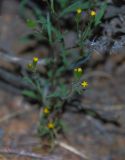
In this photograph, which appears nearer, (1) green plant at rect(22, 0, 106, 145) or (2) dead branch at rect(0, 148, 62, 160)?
(1) green plant at rect(22, 0, 106, 145)

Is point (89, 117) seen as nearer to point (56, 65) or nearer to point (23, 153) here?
point (56, 65)

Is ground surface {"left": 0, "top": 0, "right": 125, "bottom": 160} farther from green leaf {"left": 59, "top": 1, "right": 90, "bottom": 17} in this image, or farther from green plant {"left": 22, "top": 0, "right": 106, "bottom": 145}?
green leaf {"left": 59, "top": 1, "right": 90, "bottom": 17}

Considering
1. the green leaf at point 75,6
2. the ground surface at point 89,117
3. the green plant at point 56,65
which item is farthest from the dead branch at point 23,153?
the green leaf at point 75,6

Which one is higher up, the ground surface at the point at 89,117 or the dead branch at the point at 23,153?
the ground surface at the point at 89,117

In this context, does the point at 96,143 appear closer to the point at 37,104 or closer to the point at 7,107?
the point at 37,104

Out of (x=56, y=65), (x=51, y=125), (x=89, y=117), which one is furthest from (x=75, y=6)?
(x=89, y=117)

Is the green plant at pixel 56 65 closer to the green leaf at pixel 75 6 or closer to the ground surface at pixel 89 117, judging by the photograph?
the green leaf at pixel 75 6

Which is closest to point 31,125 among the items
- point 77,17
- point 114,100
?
point 114,100

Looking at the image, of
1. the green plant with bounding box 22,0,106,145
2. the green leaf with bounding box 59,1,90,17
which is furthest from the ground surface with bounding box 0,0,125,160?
the green leaf with bounding box 59,1,90,17
